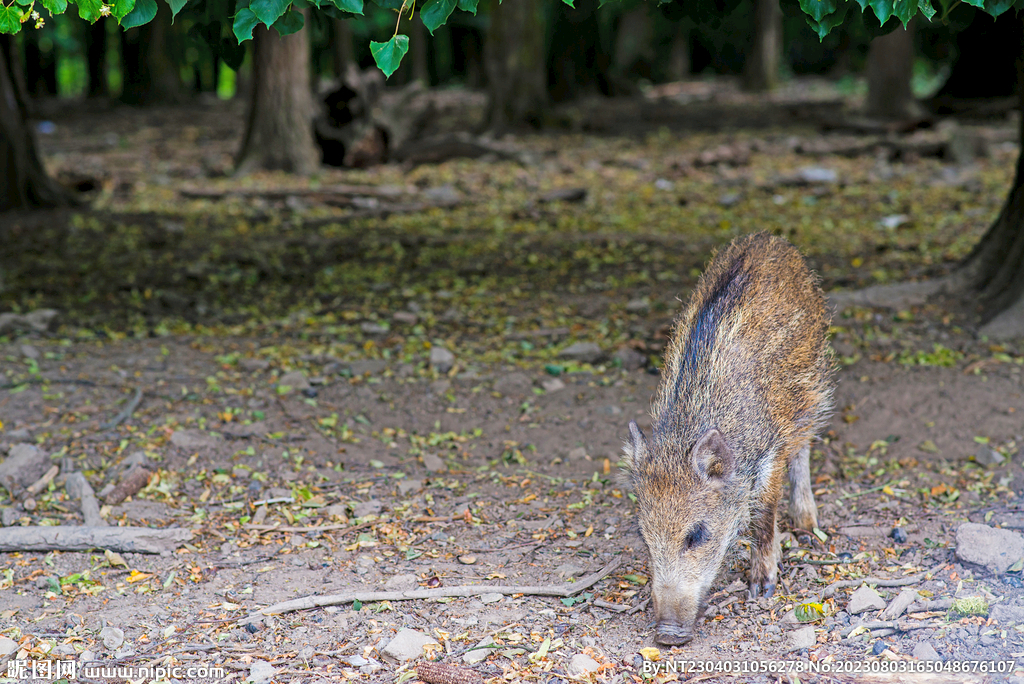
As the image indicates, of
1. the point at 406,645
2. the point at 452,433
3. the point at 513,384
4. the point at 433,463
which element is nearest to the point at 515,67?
the point at 513,384

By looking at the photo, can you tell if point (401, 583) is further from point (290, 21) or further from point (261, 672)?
point (290, 21)

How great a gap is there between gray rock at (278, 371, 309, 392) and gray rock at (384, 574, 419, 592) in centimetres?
206

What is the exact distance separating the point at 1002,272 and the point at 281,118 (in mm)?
9730

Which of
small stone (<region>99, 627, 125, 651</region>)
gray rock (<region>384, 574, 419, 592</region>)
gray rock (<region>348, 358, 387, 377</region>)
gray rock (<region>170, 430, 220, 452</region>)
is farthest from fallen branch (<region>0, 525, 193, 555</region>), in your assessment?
gray rock (<region>348, 358, 387, 377</region>)

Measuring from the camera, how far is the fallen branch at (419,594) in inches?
145

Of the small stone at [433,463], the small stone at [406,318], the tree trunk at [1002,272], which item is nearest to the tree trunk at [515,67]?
the small stone at [406,318]

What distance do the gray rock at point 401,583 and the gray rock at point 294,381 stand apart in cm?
206

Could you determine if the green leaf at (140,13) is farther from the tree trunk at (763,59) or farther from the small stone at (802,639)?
the tree trunk at (763,59)

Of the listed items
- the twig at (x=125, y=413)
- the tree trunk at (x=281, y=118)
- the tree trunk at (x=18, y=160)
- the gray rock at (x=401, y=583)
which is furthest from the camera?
the tree trunk at (x=281, y=118)

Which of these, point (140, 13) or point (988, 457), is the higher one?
point (140, 13)

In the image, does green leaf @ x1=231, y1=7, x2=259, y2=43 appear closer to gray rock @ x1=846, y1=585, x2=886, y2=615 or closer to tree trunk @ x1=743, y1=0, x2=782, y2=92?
gray rock @ x1=846, y1=585, x2=886, y2=615

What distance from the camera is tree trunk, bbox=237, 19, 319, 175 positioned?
41.4ft

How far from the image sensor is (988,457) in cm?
470

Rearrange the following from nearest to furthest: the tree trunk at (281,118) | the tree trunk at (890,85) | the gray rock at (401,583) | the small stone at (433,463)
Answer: the gray rock at (401,583)
the small stone at (433,463)
the tree trunk at (281,118)
the tree trunk at (890,85)
